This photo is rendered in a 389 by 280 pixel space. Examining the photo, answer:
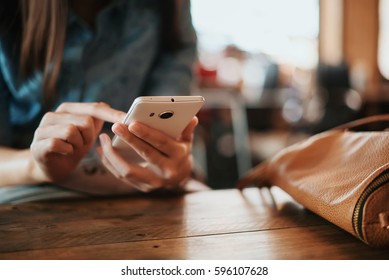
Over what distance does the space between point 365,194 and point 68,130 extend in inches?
14.5

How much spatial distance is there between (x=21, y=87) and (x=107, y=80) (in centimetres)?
16

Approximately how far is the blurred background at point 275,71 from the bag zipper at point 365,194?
1.97m

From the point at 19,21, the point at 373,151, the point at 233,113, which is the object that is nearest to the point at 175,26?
the point at 19,21

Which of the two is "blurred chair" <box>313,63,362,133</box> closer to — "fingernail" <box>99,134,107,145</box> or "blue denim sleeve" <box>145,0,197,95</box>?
"blue denim sleeve" <box>145,0,197,95</box>

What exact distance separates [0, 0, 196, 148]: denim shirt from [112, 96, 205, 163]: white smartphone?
187 millimetres

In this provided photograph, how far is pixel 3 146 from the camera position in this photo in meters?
0.68

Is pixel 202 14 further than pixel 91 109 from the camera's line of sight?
Yes

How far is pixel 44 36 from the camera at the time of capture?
613 mm

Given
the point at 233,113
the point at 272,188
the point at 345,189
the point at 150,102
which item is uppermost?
the point at 150,102

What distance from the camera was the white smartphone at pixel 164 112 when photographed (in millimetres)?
458

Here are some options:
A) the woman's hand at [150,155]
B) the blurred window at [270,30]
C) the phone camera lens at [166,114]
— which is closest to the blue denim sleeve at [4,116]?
the woman's hand at [150,155]

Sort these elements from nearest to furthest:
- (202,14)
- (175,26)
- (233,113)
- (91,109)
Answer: (91,109), (175,26), (202,14), (233,113)

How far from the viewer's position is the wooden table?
0.41m
